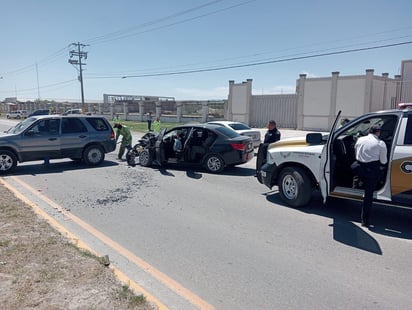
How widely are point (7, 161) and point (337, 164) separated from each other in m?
9.35

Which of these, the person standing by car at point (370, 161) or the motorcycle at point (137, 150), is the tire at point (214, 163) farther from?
the person standing by car at point (370, 161)

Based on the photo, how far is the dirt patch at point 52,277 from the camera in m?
3.25

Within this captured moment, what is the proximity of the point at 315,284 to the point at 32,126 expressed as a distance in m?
10.0

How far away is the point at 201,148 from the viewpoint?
10.6 metres

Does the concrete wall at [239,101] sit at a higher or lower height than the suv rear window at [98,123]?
higher

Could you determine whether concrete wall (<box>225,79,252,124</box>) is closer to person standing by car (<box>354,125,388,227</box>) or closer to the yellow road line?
the yellow road line

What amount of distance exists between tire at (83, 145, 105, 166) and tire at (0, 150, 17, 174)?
2.17 m

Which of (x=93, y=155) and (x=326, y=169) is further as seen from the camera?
(x=93, y=155)

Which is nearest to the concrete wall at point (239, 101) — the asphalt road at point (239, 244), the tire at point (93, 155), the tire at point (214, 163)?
the tire at point (93, 155)

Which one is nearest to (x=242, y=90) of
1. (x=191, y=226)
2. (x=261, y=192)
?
(x=261, y=192)

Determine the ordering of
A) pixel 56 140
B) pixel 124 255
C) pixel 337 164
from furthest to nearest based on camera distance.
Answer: pixel 56 140 → pixel 337 164 → pixel 124 255

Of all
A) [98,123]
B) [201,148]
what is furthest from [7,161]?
[201,148]

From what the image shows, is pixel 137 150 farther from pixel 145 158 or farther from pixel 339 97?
pixel 339 97

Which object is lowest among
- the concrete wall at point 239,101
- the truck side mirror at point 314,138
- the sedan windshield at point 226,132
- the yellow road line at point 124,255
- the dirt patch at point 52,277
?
the yellow road line at point 124,255
